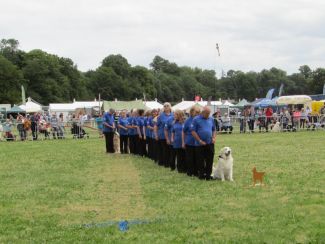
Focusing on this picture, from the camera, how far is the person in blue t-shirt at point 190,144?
12.7m

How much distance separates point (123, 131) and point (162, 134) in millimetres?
4555

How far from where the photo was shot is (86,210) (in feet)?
29.5

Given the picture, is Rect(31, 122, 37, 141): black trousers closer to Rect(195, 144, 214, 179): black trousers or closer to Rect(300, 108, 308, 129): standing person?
Rect(300, 108, 308, 129): standing person

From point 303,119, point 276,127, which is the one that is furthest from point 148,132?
point 303,119

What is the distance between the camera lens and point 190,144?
12836 millimetres

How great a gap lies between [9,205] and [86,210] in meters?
1.59

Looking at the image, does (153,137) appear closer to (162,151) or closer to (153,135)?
(153,135)

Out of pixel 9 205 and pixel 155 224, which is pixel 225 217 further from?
pixel 9 205

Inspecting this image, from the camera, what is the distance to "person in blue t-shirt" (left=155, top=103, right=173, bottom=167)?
14820mm

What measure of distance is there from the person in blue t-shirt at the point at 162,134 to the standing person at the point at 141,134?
7.08 ft

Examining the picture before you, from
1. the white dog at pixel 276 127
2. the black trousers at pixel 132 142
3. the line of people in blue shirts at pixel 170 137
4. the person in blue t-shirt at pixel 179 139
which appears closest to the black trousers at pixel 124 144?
the line of people in blue shirts at pixel 170 137

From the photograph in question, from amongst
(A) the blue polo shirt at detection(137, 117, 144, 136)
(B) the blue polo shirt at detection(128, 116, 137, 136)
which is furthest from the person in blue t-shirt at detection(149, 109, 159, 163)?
(B) the blue polo shirt at detection(128, 116, 137, 136)

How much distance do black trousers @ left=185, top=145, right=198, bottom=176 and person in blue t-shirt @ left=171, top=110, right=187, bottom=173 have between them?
38 cm

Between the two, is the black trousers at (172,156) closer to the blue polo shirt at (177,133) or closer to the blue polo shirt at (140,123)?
the blue polo shirt at (177,133)
